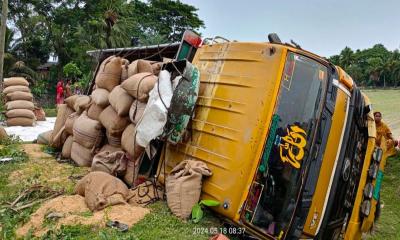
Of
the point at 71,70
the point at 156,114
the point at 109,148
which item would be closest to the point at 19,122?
the point at 109,148

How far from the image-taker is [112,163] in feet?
13.6

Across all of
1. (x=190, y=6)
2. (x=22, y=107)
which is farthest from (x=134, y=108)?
(x=190, y=6)

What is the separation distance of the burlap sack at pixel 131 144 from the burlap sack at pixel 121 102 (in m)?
0.17

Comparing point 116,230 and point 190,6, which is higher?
point 190,6

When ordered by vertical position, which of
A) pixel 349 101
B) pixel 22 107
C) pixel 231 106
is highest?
pixel 349 101

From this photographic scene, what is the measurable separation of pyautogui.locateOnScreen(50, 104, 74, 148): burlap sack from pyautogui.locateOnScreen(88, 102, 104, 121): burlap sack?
0.82 meters

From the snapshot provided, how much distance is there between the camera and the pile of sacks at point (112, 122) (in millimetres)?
4039

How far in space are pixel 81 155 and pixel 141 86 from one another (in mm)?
1446

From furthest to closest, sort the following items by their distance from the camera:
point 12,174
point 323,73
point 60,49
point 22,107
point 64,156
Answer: point 60,49 → point 22,107 → point 64,156 → point 12,174 → point 323,73

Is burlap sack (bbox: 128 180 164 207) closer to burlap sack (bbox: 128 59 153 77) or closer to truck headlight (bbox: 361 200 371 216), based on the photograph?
burlap sack (bbox: 128 59 153 77)

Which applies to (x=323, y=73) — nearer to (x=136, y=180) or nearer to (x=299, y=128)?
(x=299, y=128)

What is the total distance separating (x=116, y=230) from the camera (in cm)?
276

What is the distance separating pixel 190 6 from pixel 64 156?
27.3 meters

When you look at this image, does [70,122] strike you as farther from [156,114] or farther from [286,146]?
[286,146]
